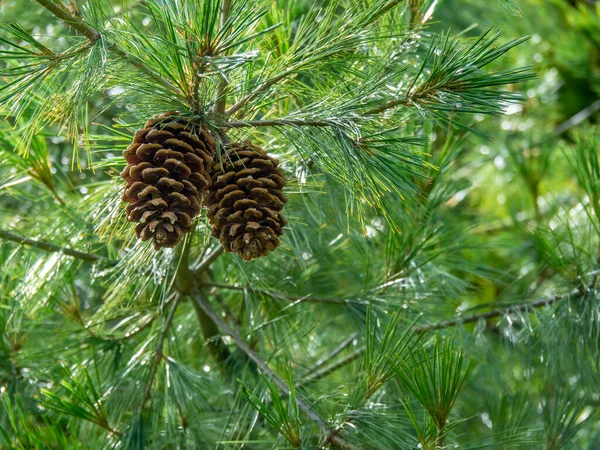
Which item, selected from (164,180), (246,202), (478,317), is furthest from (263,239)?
(478,317)

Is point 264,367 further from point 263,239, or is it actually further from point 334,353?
point 334,353

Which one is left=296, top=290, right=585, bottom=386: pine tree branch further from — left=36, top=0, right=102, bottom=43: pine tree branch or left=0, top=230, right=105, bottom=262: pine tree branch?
left=36, top=0, right=102, bottom=43: pine tree branch

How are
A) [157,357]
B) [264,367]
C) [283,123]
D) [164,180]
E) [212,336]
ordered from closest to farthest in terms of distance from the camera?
[164,180] → [283,123] → [264,367] → [157,357] → [212,336]

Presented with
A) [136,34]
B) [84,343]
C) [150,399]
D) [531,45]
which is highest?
[136,34]

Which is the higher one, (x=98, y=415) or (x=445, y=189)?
(x=445, y=189)

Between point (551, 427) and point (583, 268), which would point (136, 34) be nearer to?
point (583, 268)

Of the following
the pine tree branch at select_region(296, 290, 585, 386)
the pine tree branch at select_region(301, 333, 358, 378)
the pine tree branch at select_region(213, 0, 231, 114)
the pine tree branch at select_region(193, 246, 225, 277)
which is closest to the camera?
the pine tree branch at select_region(213, 0, 231, 114)

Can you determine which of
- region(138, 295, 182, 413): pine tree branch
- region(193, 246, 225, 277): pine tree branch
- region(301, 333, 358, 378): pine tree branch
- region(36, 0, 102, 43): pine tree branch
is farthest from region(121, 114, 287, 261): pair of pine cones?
region(301, 333, 358, 378): pine tree branch

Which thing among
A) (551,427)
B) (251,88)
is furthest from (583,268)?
(251,88)
